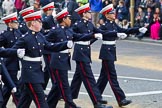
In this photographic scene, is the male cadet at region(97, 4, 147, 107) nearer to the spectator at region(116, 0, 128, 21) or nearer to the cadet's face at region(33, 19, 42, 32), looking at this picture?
the cadet's face at region(33, 19, 42, 32)

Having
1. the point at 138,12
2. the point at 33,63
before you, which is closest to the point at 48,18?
the point at 33,63

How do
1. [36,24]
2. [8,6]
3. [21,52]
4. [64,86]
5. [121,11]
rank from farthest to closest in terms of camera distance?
1. [8,6]
2. [121,11]
3. [64,86]
4. [36,24]
5. [21,52]

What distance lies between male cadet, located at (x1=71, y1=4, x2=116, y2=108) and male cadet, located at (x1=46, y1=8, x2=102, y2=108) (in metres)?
0.38

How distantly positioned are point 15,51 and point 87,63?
2185 millimetres

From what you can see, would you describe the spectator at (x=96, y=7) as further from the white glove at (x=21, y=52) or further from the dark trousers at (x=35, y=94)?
the white glove at (x=21, y=52)

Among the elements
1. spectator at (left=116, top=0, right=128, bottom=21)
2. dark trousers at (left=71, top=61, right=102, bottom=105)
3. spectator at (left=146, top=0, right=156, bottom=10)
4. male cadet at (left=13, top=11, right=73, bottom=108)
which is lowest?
spectator at (left=116, top=0, right=128, bottom=21)

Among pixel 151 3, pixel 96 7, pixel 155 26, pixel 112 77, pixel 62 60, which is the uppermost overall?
pixel 62 60

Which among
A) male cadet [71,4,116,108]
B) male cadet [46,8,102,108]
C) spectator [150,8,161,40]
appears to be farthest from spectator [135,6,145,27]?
male cadet [46,8,102,108]

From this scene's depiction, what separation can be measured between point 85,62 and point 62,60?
64cm

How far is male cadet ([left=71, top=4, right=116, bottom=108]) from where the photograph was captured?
31.8 feet

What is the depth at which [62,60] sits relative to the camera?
9211 mm

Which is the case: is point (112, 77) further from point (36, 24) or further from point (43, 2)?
point (43, 2)

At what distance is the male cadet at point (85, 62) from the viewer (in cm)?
968

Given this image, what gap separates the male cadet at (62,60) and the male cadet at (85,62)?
0.38 m
